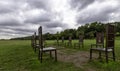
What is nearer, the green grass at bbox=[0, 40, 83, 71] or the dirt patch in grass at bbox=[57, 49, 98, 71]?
the green grass at bbox=[0, 40, 83, 71]

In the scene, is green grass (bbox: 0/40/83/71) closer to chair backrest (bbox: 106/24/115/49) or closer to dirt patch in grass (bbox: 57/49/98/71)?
dirt patch in grass (bbox: 57/49/98/71)

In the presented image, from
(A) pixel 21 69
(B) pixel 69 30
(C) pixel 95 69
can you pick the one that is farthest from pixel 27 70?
(B) pixel 69 30

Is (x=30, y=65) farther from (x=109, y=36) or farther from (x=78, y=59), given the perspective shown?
(x=109, y=36)

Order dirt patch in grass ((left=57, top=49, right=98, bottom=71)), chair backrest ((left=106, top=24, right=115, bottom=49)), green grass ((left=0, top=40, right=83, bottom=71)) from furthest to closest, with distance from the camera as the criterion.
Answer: chair backrest ((left=106, top=24, right=115, bottom=49)) → dirt patch in grass ((left=57, top=49, right=98, bottom=71)) → green grass ((left=0, top=40, right=83, bottom=71))

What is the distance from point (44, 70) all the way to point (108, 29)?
2905 millimetres

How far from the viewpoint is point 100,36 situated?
8664mm

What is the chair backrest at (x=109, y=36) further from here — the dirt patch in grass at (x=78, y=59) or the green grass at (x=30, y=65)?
the green grass at (x=30, y=65)

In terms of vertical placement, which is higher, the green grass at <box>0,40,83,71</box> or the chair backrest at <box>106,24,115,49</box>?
the chair backrest at <box>106,24,115,49</box>

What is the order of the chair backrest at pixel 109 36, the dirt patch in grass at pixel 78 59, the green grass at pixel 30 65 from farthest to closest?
the chair backrest at pixel 109 36, the dirt patch in grass at pixel 78 59, the green grass at pixel 30 65

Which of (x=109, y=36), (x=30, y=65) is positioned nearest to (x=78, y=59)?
(x=109, y=36)

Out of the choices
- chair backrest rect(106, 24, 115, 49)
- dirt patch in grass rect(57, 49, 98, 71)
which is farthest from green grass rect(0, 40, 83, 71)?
chair backrest rect(106, 24, 115, 49)

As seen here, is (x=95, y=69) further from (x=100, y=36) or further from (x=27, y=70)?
(x=100, y=36)

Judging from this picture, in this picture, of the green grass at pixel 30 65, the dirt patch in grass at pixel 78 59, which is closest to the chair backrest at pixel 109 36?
the dirt patch in grass at pixel 78 59

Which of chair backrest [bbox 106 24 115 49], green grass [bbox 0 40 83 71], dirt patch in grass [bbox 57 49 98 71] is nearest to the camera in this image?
green grass [bbox 0 40 83 71]
